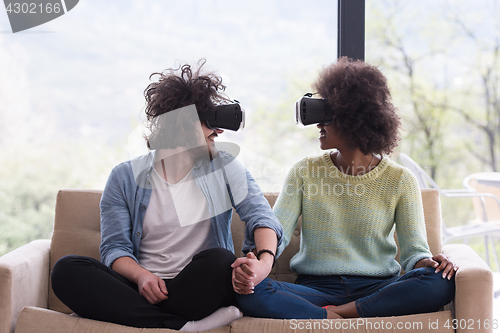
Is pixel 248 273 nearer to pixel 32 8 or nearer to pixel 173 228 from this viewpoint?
pixel 173 228

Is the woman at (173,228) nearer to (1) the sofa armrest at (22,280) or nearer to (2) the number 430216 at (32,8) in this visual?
(1) the sofa armrest at (22,280)

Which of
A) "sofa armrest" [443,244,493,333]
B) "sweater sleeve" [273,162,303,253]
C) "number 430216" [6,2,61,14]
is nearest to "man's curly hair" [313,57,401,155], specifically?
"sweater sleeve" [273,162,303,253]

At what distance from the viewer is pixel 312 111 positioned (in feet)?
4.35

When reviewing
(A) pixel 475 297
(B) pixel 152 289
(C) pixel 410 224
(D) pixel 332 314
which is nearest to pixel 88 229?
(B) pixel 152 289

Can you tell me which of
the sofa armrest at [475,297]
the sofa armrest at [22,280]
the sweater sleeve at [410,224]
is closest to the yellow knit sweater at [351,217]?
the sweater sleeve at [410,224]

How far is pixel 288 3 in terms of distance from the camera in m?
2.10

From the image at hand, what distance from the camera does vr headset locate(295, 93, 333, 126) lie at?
1312 millimetres

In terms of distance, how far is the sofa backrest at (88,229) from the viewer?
1.43 m

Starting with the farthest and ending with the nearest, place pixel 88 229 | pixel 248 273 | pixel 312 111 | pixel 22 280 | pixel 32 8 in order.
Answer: pixel 32 8 < pixel 88 229 < pixel 312 111 < pixel 22 280 < pixel 248 273

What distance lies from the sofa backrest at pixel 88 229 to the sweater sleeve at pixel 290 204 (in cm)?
13

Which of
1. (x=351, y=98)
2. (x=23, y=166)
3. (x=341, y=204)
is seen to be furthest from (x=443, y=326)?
(x=23, y=166)

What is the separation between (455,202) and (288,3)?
145 cm

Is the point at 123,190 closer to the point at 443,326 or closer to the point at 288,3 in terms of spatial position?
the point at 443,326

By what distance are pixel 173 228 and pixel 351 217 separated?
599 mm
